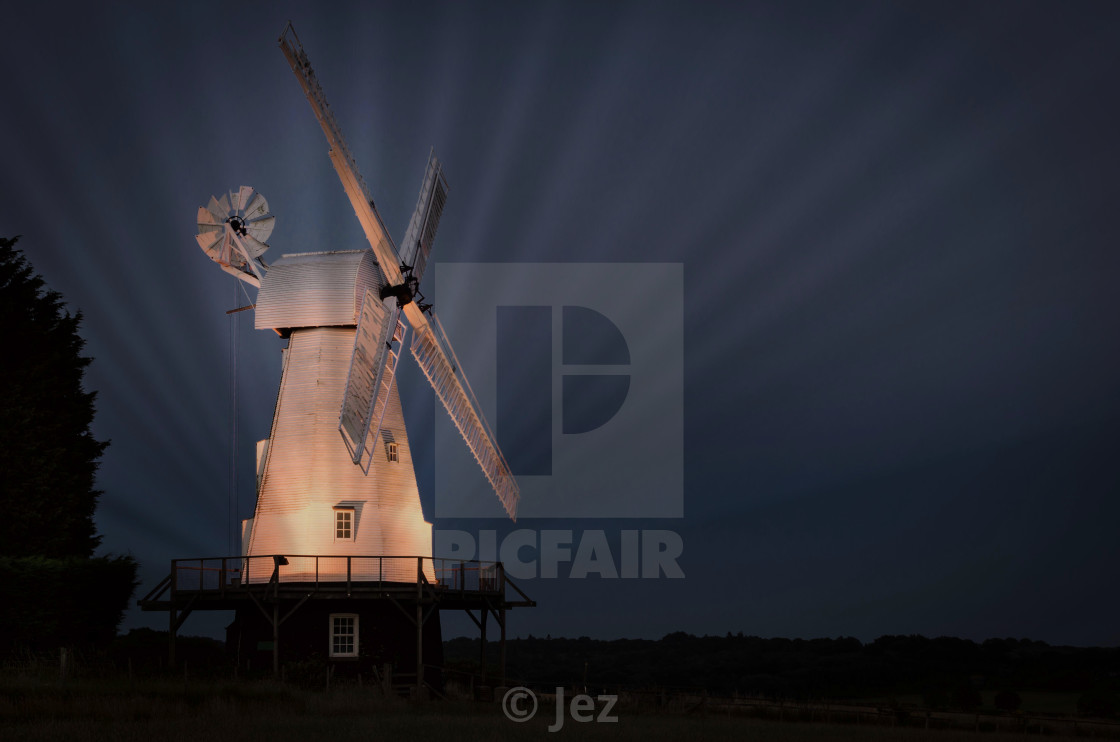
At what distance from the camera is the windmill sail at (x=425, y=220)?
104ft

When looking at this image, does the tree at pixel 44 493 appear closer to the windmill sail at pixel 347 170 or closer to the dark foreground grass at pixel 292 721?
the dark foreground grass at pixel 292 721

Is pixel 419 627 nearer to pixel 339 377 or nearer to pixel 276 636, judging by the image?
pixel 276 636

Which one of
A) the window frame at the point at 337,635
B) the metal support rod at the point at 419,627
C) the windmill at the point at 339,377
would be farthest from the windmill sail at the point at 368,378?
the window frame at the point at 337,635

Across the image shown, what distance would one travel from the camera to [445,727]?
1997 cm

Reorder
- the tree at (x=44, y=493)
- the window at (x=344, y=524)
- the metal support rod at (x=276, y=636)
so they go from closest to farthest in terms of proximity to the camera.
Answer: the tree at (x=44, y=493) → the metal support rod at (x=276, y=636) → the window at (x=344, y=524)

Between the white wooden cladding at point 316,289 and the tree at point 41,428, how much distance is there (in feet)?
21.3

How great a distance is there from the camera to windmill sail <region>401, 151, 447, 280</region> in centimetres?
3155

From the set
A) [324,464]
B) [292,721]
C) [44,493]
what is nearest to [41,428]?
[44,493]

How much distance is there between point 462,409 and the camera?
33094mm

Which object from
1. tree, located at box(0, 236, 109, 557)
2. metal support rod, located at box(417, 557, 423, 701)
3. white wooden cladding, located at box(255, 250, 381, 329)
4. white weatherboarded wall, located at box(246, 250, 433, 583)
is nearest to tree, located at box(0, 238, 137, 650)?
tree, located at box(0, 236, 109, 557)

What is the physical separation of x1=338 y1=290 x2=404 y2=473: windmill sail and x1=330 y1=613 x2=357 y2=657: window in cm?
466

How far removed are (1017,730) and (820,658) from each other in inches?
1882

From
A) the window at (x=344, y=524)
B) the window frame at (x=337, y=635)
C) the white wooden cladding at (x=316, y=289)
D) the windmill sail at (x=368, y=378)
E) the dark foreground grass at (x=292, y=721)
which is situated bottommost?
the dark foreground grass at (x=292, y=721)

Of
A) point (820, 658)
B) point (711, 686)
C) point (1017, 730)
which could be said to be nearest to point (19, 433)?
point (1017, 730)
